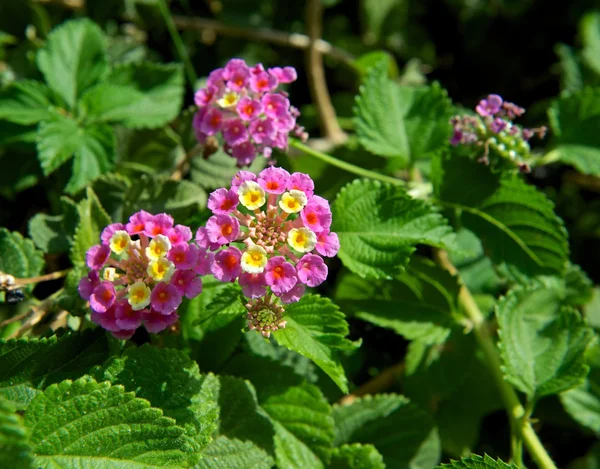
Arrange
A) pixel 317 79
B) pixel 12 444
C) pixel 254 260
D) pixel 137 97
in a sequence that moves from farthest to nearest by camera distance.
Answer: pixel 317 79, pixel 137 97, pixel 254 260, pixel 12 444

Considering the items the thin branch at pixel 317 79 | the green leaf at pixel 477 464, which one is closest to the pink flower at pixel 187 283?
the green leaf at pixel 477 464

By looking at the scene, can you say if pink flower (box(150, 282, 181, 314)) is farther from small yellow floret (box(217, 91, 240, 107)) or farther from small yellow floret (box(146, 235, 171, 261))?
small yellow floret (box(217, 91, 240, 107))

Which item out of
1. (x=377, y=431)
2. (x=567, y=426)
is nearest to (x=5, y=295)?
(x=377, y=431)

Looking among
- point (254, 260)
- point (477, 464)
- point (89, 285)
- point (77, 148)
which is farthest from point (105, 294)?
point (477, 464)

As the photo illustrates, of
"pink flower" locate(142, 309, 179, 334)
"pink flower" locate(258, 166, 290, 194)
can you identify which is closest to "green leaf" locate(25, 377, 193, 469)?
"pink flower" locate(142, 309, 179, 334)

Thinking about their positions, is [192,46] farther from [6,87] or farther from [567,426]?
[567,426]

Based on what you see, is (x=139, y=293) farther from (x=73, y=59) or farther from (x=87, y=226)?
(x=73, y=59)

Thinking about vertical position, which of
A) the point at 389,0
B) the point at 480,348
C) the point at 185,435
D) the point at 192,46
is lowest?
the point at 185,435
